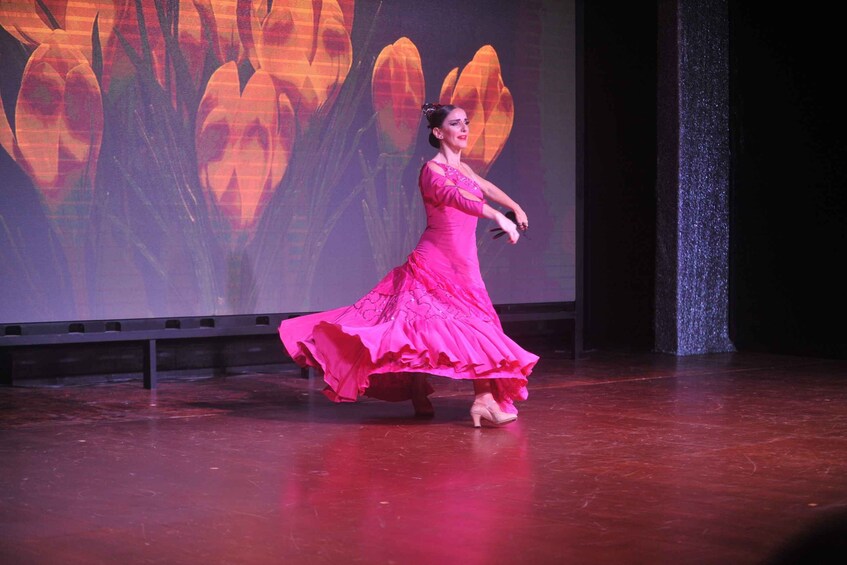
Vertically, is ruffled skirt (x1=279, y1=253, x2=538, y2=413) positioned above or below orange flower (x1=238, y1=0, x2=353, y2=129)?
below

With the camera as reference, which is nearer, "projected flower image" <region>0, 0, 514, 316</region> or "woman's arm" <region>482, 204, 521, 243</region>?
"woman's arm" <region>482, 204, 521, 243</region>

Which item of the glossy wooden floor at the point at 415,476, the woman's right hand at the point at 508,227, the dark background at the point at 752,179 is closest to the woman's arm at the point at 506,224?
the woman's right hand at the point at 508,227

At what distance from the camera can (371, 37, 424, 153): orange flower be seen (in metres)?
6.40

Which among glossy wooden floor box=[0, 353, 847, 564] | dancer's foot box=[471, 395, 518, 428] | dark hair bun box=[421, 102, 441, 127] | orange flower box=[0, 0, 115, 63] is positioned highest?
orange flower box=[0, 0, 115, 63]

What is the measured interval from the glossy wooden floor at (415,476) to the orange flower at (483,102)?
1.66 metres

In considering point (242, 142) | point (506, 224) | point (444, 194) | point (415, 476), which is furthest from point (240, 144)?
point (415, 476)

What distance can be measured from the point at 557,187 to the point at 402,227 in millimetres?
1184

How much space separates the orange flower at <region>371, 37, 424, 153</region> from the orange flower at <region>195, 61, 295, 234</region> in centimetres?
55

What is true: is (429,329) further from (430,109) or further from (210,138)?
(210,138)

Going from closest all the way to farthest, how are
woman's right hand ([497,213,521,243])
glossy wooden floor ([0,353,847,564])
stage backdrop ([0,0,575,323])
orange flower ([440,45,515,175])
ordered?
glossy wooden floor ([0,353,847,564])
woman's right hand ([497,213,521,243])
stage backdrop ([0,0,575,323])
orange flower ([440,45,515,175])

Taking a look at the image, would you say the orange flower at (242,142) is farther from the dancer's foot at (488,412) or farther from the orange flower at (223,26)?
the dancer's foot at (488,412)

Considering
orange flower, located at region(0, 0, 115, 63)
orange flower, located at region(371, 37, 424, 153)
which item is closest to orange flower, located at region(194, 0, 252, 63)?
orange flower, located at region(0, 0, 115, 63)

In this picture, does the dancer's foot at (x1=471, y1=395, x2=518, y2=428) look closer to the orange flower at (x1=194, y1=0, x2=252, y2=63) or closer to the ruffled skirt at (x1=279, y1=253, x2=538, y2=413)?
the ruffled skirt at (x1=279, y1=253, x2=538, y2=413)

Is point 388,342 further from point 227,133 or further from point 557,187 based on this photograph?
point 557,187
